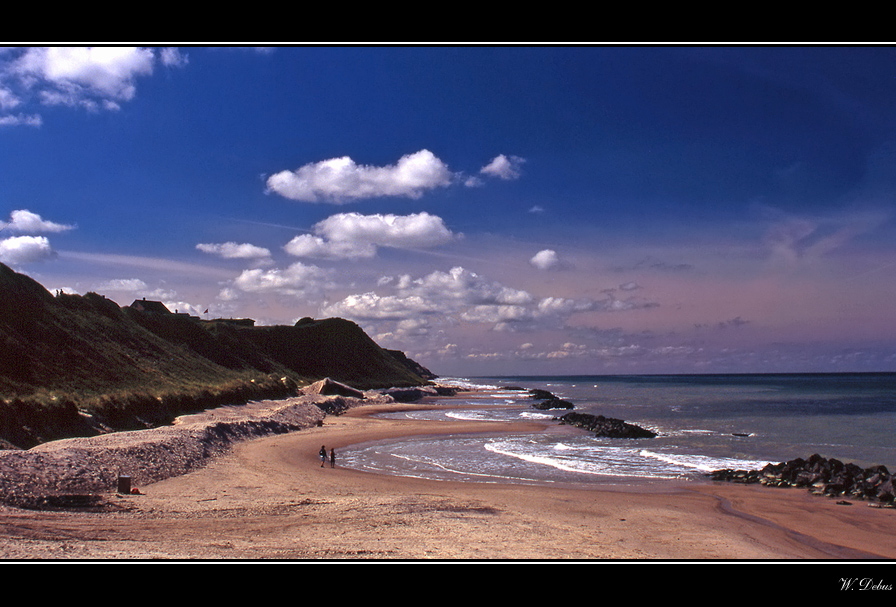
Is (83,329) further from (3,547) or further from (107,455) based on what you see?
(3,547)

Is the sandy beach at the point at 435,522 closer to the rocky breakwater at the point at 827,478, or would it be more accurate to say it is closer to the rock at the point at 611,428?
the rocky breakwater at the point at 827,478

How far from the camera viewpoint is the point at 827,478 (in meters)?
22.6

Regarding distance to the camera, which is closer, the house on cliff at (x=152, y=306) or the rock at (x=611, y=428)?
the rock at (x=611, y=428)

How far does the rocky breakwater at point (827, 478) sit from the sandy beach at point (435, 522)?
111 centimetres

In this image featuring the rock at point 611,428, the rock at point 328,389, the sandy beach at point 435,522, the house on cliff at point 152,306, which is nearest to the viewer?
the sandy beach at point 435,522

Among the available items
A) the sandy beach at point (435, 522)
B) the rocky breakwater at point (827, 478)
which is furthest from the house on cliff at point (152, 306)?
the rocky breakwater at point (827, 478)

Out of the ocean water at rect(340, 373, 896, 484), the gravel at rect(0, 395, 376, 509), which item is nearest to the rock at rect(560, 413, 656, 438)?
the ocean water at rect(340, 373, 896, 484)

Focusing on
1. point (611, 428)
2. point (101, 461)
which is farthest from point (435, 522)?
point (611, 428)

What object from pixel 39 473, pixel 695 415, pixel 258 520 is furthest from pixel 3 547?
pixel 695 415

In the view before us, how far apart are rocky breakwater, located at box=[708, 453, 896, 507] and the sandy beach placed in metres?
1.11

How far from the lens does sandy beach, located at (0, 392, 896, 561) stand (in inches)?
465

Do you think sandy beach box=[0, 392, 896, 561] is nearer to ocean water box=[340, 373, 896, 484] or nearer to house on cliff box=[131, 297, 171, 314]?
ocean water box=[340, 373, 896, 484]

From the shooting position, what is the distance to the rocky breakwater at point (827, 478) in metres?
20.1
